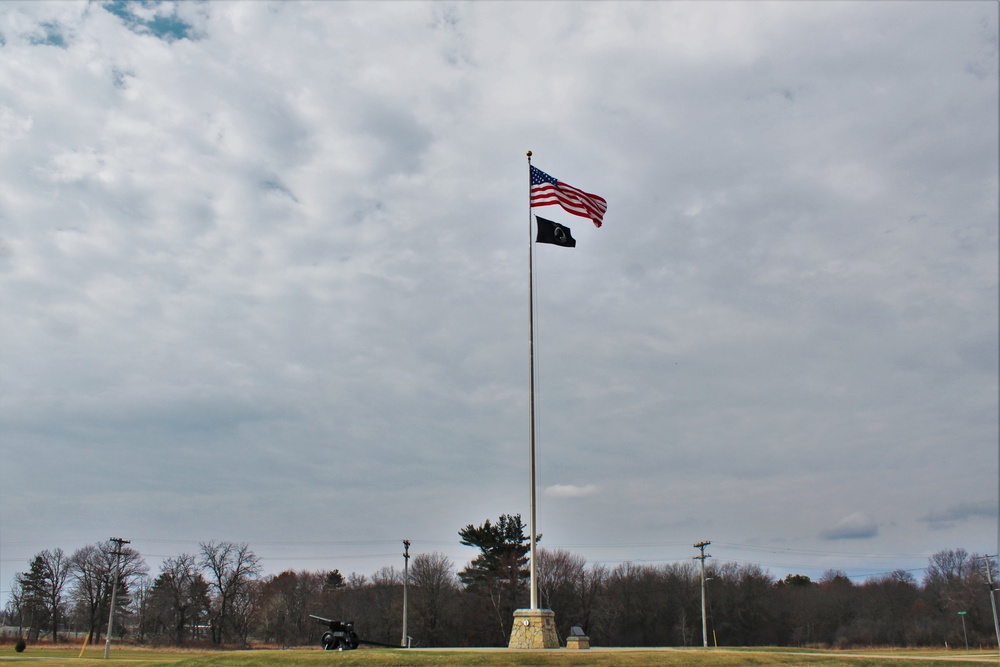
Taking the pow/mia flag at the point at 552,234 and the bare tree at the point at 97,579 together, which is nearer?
Answer: the pow/mia flag at the point at 552,234

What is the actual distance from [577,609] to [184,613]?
44.0 meters

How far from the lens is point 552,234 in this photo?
2858 cm

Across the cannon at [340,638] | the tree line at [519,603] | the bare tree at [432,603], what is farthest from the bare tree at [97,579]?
the cannon at [340,638]

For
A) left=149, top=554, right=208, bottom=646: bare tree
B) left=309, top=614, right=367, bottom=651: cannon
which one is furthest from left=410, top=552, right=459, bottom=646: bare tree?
left=309, top=614, right=367, bottom=651: cannon

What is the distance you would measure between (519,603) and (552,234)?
5383 cm

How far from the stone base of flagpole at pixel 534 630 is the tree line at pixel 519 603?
48.6 metres

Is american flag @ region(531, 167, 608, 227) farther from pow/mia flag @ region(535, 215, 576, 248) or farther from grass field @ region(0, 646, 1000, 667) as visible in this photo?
grass field @ region(0, 646, 1000, 667)

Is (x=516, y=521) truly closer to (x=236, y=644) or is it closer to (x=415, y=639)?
(x=415, y=639)

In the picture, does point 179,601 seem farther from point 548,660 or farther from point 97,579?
point 548,660

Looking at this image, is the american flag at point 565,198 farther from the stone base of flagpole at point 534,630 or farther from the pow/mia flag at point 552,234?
the stone base of flagpole at point 534,630

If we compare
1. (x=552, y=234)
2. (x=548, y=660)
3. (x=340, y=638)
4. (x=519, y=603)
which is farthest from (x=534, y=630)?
(x=519, y=603)

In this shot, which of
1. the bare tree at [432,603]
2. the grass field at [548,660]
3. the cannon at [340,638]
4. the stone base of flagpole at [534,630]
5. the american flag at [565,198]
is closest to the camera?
the grass field at [548,660]

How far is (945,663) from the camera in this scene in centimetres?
2441

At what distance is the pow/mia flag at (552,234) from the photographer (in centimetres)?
2850
